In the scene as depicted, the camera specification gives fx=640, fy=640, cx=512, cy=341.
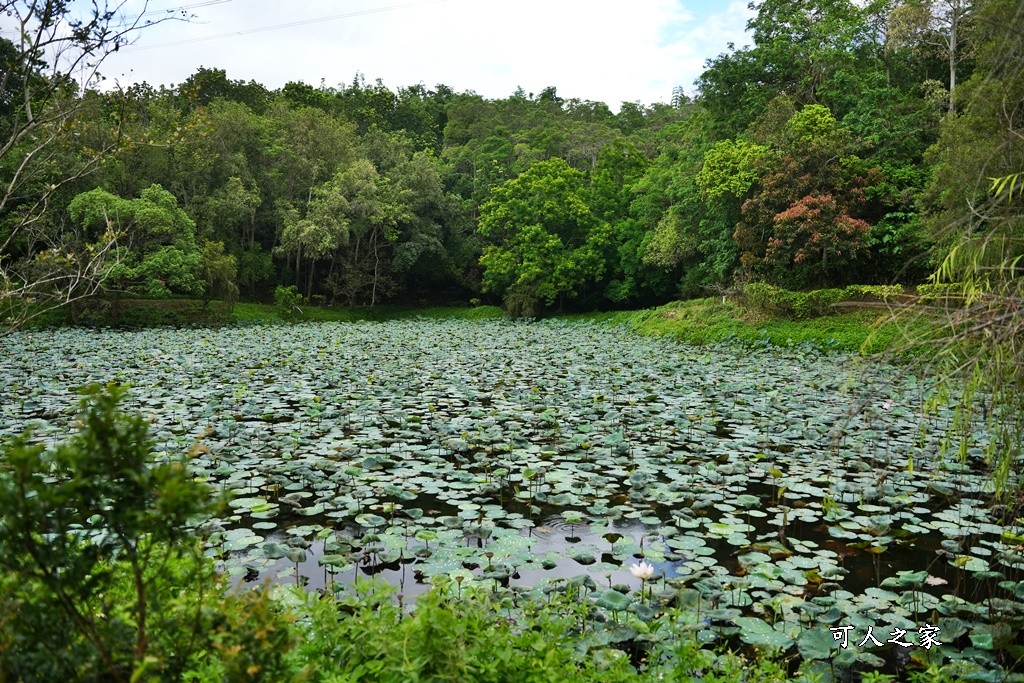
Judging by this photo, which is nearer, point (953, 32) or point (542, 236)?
point (953, 32)

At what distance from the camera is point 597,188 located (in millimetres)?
24812

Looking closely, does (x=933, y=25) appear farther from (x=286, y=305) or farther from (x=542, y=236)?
(x=286, y=305)

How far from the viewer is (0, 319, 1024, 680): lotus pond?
110 inches

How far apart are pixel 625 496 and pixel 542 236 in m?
19.5

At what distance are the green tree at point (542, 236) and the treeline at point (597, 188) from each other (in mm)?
83

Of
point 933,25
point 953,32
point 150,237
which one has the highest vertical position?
point 933,25

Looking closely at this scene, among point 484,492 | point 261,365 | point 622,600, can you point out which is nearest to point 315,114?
point 261,365

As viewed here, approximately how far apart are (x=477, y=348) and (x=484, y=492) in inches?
359

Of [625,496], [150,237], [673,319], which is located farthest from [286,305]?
[625,496]

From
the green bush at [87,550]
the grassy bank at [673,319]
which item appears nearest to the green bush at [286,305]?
the grassy bank at [673,319]

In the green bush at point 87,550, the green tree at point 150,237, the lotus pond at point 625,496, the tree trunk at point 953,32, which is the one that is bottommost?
the lotus pond at point 625,496

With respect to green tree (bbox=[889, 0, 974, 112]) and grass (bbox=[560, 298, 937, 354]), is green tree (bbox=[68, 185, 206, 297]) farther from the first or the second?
green tree (bbox=[889, 0, 974, 112])

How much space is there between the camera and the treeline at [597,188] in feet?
47.4

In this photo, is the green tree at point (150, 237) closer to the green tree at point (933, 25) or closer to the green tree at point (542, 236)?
the green tree at point (542, 236)
